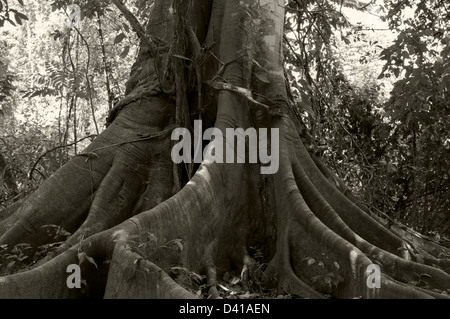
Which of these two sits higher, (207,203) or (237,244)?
(207,203)

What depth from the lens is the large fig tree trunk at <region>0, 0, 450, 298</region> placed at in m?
4.05

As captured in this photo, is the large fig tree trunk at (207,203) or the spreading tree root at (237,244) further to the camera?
the large fig tree trunk at (207,203)

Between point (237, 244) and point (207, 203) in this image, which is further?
point (237, 244)

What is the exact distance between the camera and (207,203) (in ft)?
15.7

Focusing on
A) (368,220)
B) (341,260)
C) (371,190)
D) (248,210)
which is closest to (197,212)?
(248,210)

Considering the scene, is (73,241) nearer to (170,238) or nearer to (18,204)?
(170,238)

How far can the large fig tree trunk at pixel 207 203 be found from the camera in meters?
4.05

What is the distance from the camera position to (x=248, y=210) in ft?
17.3

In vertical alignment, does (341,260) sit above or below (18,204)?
below

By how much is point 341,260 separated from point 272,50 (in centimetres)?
253

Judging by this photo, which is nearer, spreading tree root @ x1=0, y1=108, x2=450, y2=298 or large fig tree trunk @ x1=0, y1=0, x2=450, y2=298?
spreading tree root @ x1=0, y1=108, x2=450, y2=298

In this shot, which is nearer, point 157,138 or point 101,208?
point 101,208
